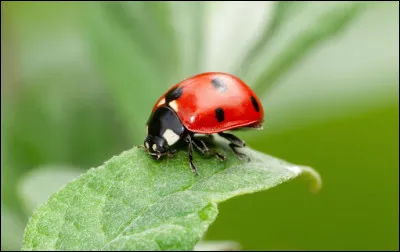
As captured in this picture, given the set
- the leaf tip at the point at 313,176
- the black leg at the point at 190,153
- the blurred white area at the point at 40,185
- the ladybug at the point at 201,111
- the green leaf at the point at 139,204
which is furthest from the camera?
the blurred white area at the point at 40,185

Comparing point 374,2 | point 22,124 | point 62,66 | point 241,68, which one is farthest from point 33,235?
point 62,66

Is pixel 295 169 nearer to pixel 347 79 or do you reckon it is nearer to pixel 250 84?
pixel 250 84

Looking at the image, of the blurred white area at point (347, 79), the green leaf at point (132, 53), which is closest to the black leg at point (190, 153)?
the green leaf at point (132, 53)

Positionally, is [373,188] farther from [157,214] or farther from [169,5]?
[157,214]

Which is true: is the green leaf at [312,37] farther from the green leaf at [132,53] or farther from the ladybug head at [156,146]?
the ladybug head at [156,146]

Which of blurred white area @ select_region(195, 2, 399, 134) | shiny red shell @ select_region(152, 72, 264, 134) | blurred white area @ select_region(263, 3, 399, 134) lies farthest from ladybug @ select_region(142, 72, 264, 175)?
blurred white area @ select_region(263, 3, 399, 134)

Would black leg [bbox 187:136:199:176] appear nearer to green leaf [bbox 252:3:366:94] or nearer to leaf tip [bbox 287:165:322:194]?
leaf tip [bbox 287:165:322:194]

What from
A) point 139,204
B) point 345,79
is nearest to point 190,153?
point 139,204
